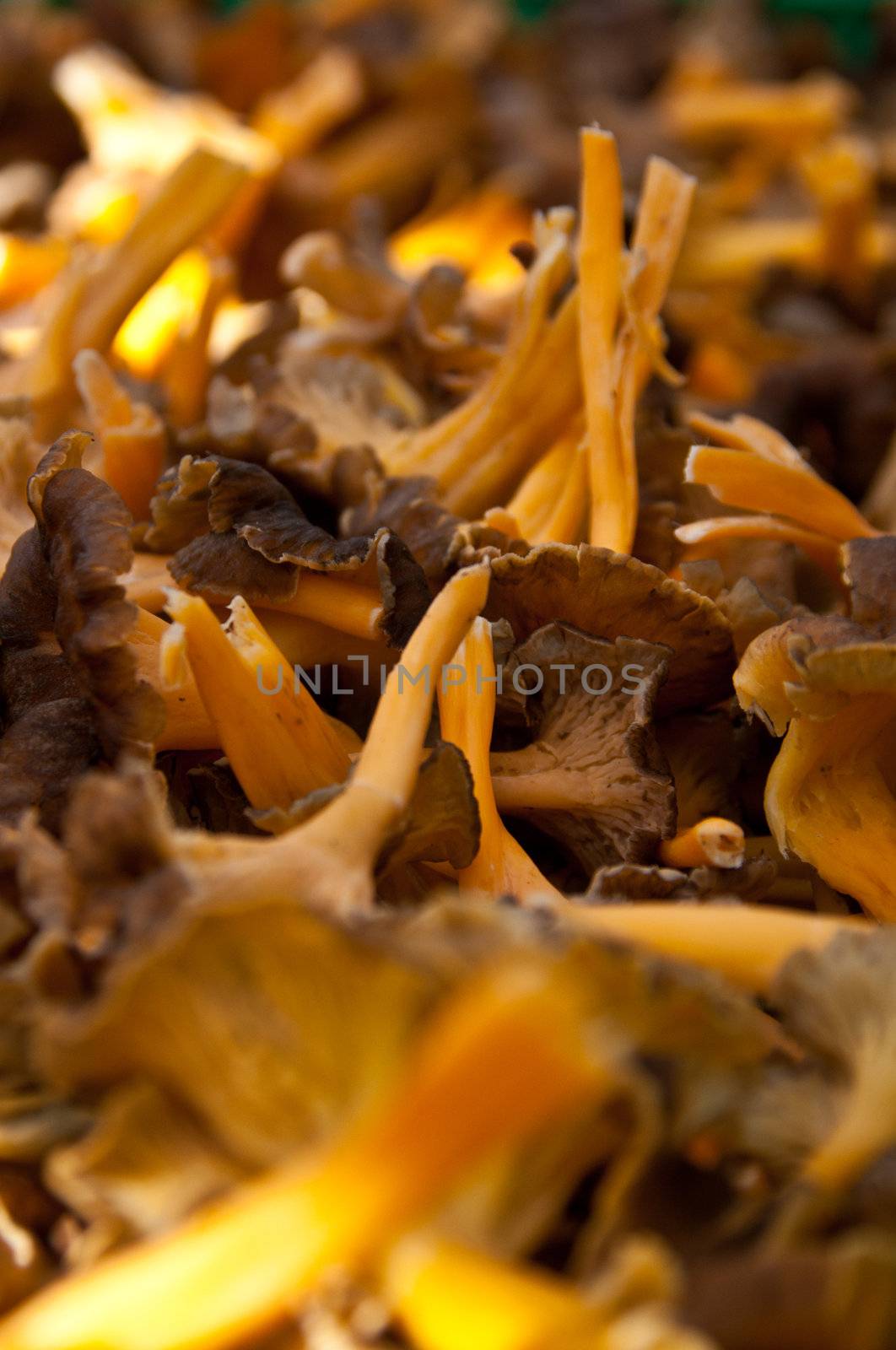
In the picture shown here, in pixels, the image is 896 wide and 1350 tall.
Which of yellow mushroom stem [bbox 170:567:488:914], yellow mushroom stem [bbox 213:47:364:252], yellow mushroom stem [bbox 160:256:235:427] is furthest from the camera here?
yellow mushroom stem [bbox 213:47:364:252]

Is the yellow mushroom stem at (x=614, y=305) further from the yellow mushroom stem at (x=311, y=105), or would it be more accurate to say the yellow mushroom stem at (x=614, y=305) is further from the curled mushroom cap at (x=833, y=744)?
the yellow mushroom stem at (x=311, y=105)

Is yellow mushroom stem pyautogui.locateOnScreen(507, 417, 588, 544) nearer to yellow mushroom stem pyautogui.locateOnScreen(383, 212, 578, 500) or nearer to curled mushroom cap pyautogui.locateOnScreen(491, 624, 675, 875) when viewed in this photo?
yellow mushroom stem pyautogui.locateOnScreen(383, 212, 578, 500)

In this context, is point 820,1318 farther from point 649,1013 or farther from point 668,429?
point 668,429

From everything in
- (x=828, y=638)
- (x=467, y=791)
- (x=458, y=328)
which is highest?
(x=458, y=328)

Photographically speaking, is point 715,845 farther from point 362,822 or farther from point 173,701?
point 173,701

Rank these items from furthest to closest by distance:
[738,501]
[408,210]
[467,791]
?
[408,210]
[738,501]
[467,791]

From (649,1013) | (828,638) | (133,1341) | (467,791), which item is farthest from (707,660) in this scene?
(133,1341)

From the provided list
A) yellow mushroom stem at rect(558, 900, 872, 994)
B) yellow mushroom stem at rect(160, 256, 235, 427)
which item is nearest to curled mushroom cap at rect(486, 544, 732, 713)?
yellow mushroom stem at rect(558, 900, 872, 994)
